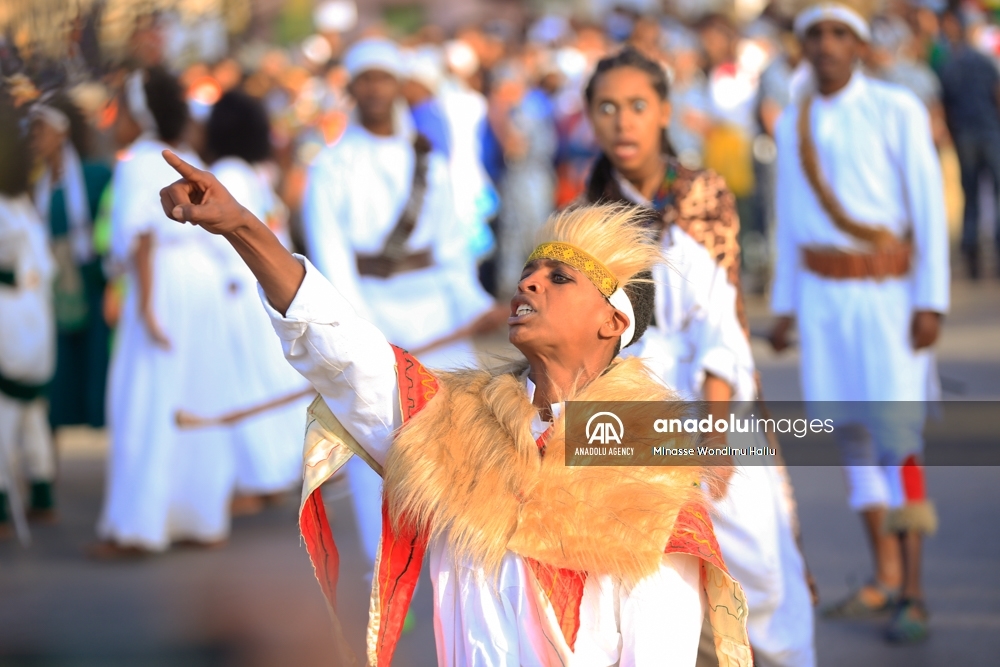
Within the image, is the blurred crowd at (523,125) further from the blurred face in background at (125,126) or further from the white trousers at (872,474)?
the white trousers at (872,474)

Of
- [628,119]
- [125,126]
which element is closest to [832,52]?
[628,119]

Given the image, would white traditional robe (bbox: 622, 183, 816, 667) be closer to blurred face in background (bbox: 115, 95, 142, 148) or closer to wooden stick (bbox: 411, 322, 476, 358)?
wooden stick (bbox: 411, 322, 476, 358)

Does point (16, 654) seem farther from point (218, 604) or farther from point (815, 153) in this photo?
point (815, 153)

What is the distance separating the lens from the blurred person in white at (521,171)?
1295cm

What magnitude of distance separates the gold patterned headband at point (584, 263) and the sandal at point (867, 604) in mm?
2767

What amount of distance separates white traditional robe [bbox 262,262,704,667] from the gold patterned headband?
0.41 meters

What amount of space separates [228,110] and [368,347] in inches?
194

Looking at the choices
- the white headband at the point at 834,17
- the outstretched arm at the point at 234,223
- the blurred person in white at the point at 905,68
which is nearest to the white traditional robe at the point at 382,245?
the white headband at the point at 834,17

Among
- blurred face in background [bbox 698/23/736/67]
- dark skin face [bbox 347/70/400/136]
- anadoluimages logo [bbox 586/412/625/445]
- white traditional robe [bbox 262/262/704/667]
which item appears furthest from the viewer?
blurred face in background [bbox 698/23/736/67]

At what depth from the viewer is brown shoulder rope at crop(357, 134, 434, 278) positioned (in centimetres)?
562

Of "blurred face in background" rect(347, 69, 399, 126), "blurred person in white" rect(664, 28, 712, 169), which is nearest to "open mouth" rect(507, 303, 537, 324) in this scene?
"blurred face in background" rect(347, 69, 399, 126)

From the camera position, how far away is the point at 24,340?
6988 millimetres

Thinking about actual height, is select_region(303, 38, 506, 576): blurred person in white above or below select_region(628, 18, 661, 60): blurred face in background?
below

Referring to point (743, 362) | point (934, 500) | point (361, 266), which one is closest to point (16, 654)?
point (361, 266)
